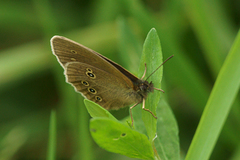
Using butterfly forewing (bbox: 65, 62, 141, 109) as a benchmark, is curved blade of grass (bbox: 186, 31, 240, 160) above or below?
above

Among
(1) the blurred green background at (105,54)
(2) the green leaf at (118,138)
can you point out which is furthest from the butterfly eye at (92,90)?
(2) the green leaf at (118,138)

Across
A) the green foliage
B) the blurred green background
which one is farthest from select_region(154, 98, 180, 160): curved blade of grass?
the blurred green background

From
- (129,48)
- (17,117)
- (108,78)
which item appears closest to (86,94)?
(108,78)

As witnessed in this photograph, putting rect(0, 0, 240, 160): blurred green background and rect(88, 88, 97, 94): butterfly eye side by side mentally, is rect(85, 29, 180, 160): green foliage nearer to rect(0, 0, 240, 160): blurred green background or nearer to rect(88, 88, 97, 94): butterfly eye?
rect(88, 88, 97, 94): butterfly eye

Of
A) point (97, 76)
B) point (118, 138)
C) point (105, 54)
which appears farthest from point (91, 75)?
point (105, 54)

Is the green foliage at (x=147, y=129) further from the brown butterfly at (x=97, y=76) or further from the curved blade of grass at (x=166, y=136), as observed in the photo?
the brown butterfly at (x=97, y=76)

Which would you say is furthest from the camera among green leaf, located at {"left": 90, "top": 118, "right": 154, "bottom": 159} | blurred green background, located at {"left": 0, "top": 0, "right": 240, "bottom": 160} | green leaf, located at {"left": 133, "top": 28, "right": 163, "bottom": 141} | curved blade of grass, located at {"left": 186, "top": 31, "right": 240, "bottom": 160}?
blurred green background, located at {"left": 0, "top": 0, "right": 240, "bottom": 160}
